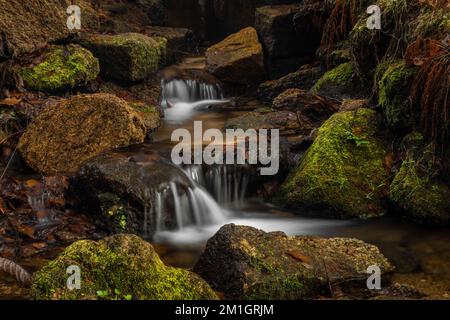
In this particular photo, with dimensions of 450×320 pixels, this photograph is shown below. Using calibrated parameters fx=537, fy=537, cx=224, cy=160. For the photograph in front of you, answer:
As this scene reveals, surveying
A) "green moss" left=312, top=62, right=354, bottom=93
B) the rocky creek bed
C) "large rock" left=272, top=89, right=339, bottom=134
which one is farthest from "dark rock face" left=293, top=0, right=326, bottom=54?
"large rock" left=272, top=89, right=339, bottom=134

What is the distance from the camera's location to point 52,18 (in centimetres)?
876

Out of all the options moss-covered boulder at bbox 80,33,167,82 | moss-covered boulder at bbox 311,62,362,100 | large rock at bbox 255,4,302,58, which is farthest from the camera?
large rock at bbox 255,4,302,58

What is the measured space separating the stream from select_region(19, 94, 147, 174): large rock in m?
0.39

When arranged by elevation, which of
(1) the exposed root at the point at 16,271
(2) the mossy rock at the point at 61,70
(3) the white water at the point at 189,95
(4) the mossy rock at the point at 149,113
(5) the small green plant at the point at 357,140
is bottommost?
(1) the exposed root at the point at 16,271

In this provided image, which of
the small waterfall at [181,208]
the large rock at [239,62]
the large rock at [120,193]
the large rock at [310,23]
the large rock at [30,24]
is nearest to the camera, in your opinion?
the large rock at [120,193]

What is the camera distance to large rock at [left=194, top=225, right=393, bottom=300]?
12.9ft

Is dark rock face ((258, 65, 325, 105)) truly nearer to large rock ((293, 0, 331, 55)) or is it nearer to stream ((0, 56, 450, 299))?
large rock ((293, 0, 331, 55))

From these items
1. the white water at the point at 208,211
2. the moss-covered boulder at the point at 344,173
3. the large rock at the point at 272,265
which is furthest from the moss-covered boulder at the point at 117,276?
the moss-covered boulder at the point at 344,173

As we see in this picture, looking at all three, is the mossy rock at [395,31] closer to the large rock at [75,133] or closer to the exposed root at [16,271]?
the large rock at [75,133]

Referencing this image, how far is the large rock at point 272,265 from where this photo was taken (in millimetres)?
3943

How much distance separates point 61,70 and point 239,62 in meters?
3.85

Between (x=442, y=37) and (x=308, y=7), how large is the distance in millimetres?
4969

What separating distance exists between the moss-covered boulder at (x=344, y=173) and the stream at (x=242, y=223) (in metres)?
0.18
